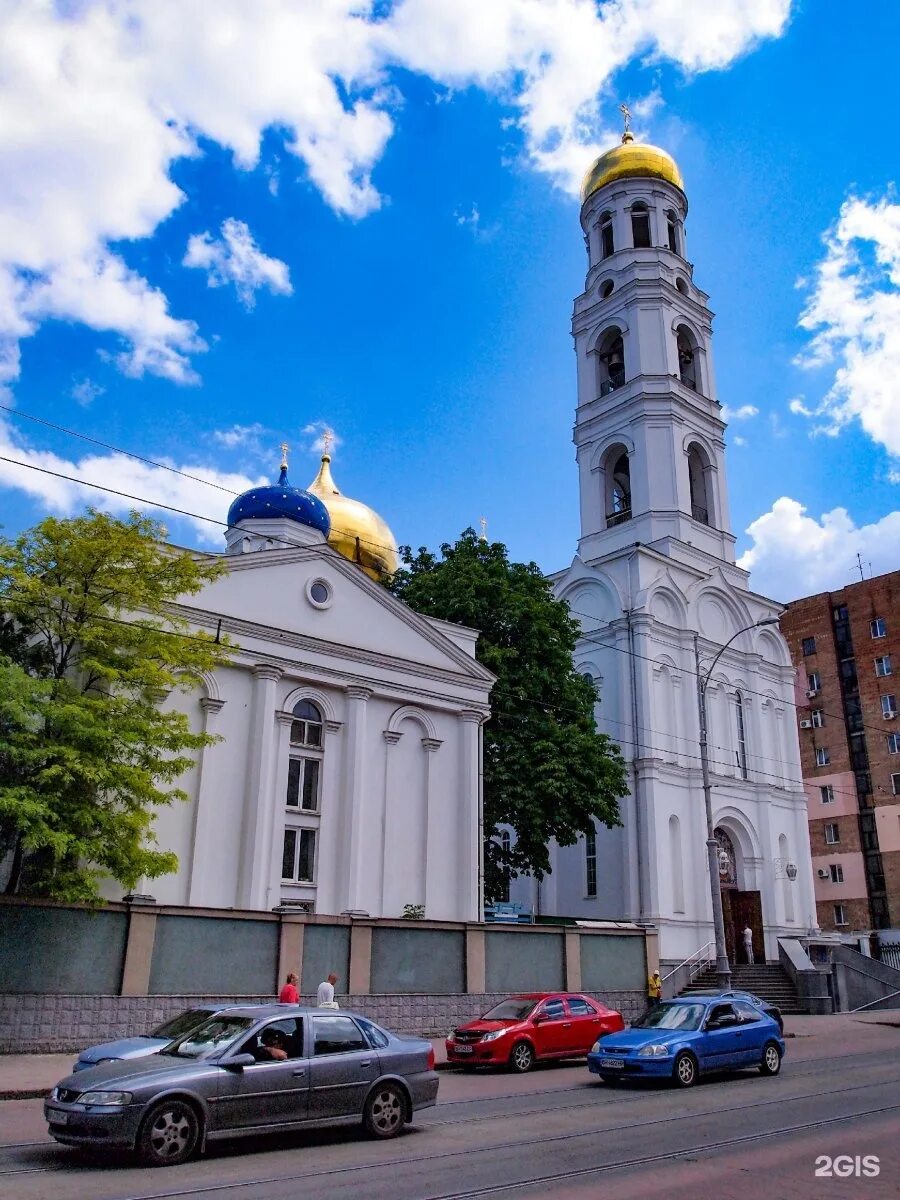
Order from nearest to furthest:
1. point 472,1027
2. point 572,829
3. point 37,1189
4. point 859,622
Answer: point 37,1189 → point 472,1027 → point 572,829 → point 859,622

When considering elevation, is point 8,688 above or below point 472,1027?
above

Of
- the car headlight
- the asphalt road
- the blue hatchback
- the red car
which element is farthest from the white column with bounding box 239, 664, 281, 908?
the car headlight

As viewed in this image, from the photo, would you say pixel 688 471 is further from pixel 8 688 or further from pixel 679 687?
pixel 8 688

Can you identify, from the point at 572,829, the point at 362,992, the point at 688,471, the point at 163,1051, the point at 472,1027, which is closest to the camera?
the point at 163,1051

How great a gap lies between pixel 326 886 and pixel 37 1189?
624 inches

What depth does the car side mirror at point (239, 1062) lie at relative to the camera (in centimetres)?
971

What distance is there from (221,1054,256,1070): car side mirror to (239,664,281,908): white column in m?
12.4

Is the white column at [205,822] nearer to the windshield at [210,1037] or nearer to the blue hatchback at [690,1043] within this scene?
the blue hatchback at [690,1043]

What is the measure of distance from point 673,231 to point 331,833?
33.1 m

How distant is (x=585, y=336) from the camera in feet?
146

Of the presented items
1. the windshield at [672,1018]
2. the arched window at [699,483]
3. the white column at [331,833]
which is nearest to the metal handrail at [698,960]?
the white column at [331,833]

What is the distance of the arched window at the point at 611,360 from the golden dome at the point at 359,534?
1123 centimetres

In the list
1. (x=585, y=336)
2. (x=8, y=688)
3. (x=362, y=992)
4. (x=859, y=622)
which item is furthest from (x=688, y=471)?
(x=8, y=688)

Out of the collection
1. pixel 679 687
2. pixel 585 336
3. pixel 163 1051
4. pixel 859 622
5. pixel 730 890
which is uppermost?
pixel 585 336
